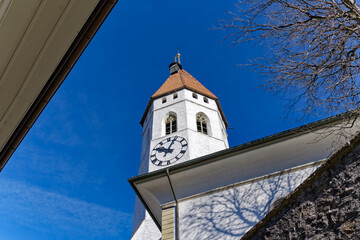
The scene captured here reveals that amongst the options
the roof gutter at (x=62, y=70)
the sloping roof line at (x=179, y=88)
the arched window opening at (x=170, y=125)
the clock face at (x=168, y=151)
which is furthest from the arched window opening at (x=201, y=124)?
the roof gutter at (x=62, y=70)

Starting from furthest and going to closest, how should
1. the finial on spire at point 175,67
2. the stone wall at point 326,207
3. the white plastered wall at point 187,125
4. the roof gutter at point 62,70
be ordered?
the finial on spire at point 175,67 < the white plastered wall at point 187,125 < the stone wall at point 326,207 < the roof gutter at point 62,70

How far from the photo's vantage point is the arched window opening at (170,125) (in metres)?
22.3

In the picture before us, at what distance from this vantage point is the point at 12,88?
3170 millimetres

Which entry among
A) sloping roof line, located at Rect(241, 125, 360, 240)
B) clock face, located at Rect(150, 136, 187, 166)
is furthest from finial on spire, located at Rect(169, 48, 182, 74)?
sloping roof line, located at Rect(241, 125, 360, 240)

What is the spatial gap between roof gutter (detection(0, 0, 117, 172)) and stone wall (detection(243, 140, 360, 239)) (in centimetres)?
275

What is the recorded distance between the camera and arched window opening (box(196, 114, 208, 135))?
892 inches

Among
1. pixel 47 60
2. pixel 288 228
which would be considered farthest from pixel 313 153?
pixel 47 60

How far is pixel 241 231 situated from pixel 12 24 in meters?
7.52

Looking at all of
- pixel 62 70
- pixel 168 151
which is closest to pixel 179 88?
pixel 168 151

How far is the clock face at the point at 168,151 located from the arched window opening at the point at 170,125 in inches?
42.7

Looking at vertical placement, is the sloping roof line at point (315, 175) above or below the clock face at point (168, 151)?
below

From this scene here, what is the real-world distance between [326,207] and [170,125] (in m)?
19.3

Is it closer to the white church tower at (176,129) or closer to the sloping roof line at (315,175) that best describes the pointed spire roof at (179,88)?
the white church tower at (176,129)

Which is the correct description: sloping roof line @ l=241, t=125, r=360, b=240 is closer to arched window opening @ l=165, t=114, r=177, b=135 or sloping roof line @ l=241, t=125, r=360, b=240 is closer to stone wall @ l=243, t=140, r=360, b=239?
stone wall @ l=243, t=140, r=360, b=239
